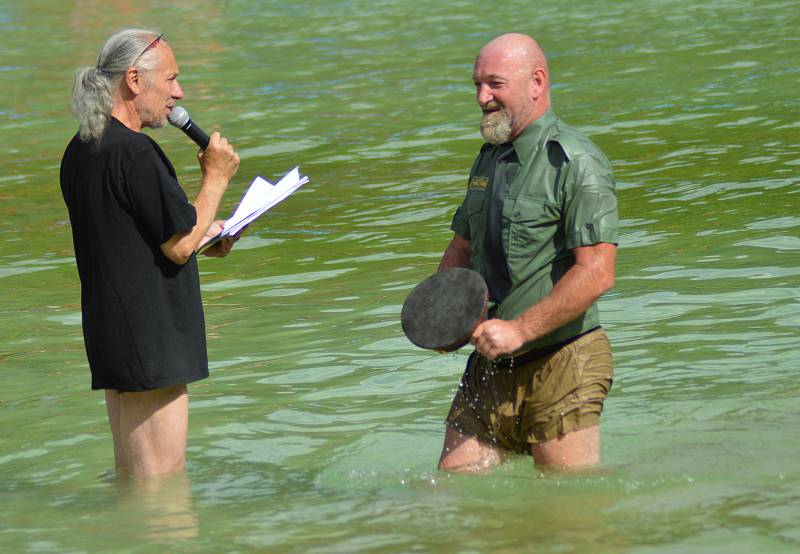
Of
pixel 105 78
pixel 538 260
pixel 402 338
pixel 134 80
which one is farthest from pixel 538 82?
pixel 402 338

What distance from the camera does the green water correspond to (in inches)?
243

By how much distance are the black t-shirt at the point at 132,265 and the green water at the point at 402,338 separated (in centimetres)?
72

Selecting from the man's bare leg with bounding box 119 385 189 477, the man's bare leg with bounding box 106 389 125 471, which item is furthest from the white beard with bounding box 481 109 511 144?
the man's bare leg with bounding box 106 389 125 471

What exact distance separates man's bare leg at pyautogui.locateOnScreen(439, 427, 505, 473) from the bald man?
0.11 meters

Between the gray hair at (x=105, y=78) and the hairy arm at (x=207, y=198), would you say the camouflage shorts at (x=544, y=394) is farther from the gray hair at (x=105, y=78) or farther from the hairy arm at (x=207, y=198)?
the gray hair at (x=105, y=78)

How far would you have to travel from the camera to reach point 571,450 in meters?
5.92

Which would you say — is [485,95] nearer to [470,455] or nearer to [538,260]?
[538,260]

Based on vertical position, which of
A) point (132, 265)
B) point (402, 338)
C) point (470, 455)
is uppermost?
point (132, 265)

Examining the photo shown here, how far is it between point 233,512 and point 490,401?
1.26m

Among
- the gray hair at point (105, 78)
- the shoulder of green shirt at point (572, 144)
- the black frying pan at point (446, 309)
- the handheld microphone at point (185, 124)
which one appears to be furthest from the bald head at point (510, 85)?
the gray hair at point (105, 78)

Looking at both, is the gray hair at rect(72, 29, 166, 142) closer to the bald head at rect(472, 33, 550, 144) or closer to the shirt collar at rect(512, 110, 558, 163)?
the bald head at rect(472, 33, 550, 144)

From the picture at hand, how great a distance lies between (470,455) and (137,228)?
162 cm

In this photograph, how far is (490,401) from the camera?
240 inches

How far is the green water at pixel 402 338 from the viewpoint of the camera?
→ 6.17 metres
